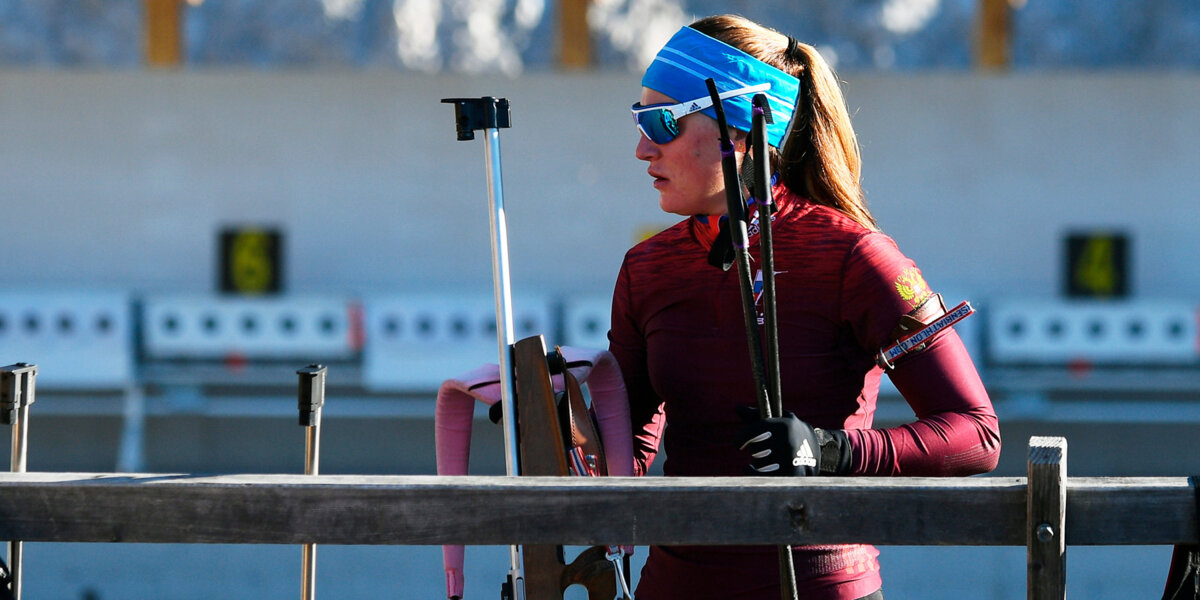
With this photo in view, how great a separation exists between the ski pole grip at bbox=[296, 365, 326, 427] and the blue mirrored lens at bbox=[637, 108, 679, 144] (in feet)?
1.97

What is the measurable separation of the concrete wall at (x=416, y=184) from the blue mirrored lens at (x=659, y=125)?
6208 mm

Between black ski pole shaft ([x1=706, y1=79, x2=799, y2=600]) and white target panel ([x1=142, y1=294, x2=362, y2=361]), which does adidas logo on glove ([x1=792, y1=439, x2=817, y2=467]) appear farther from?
white target panel ([x1=142, y1=294, x2=362, y2=361])

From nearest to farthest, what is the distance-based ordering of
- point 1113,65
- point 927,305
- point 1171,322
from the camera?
point 927,305
point 1113,65
point 1171,322

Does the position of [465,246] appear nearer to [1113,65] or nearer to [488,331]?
[488,331]

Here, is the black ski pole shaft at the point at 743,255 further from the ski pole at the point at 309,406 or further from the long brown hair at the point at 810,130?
the ski pole at the point at 309,406

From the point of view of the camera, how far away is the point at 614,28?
7.36 meters

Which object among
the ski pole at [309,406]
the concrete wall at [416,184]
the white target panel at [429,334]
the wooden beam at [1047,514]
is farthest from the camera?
the concrete wall at [416,184]

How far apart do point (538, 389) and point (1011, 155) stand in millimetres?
6745

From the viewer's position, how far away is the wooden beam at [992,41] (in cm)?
736

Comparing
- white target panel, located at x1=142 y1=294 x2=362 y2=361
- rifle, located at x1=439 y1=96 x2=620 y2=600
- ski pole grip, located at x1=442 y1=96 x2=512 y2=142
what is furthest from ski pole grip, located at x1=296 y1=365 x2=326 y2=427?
white target panel, located at x1=142 y1=294 x2=362 y2=361

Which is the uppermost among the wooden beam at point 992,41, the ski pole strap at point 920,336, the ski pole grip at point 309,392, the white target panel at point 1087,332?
the wooden beam at point 992,41

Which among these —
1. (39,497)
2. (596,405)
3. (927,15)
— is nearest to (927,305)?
(596,405)

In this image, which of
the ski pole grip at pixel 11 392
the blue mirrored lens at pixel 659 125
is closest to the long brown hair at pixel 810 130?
the blue mirrored lens at pixel 659 125

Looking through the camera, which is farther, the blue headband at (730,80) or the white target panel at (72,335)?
the white target panel at (72,335)
